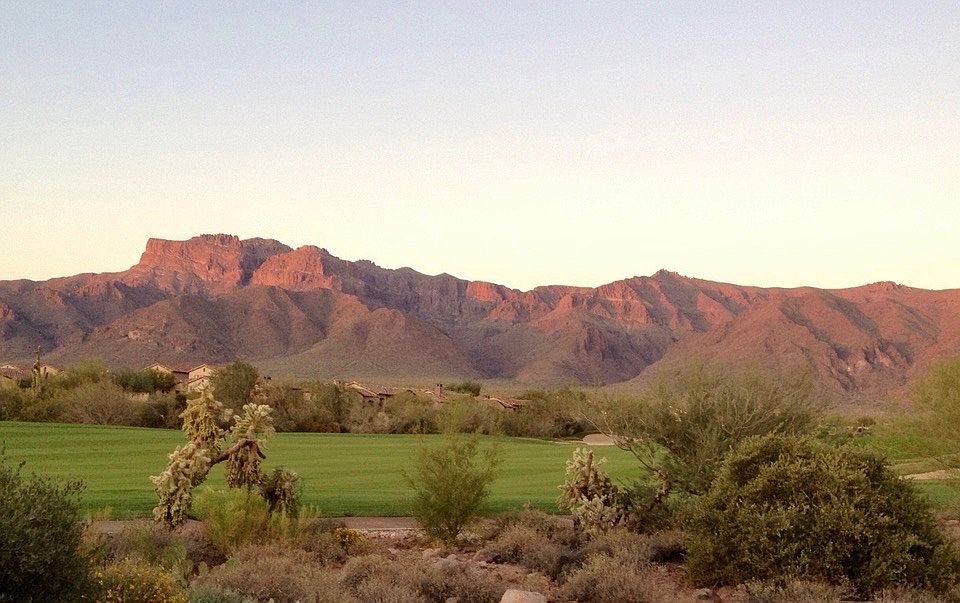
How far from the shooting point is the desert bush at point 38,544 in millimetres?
7258

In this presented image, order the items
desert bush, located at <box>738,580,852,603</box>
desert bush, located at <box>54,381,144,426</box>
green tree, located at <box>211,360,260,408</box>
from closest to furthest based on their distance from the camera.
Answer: desert bush, located at <box>738,580,852,603</box> < desert bush, located at <box>54,381,144,426</box> < green tree, located at <box>211,360,260,408</box>

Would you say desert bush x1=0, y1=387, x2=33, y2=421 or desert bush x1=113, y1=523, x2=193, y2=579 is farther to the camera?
desert bush x1=0, y1=387, x2=33, y2=421

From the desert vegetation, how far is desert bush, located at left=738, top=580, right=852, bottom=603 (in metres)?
0.02

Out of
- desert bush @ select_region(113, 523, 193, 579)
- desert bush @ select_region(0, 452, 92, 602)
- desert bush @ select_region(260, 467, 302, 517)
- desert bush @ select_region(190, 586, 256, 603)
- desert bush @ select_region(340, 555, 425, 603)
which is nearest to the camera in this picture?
desert bush @ select_region(0, 452, 92, 602)

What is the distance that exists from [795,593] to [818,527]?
116 cm

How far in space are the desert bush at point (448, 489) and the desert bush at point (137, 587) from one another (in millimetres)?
6069

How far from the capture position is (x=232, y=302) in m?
148

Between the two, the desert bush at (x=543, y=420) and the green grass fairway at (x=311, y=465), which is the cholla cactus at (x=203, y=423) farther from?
the desert bush at (x=543, y=420)

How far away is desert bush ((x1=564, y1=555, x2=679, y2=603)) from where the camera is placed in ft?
35.5

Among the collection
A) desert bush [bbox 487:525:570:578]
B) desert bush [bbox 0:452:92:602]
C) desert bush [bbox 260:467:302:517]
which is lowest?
desert bush [bbox 487:525:570:578]

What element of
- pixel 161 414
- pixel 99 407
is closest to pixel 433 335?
pixel 161 414

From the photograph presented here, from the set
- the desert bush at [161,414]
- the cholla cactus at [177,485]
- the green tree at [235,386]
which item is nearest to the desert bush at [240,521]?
the cholla cactus at [177,485]

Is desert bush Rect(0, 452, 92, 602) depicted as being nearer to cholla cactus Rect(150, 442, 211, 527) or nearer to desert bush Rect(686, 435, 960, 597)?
cholla cactus Rect(150, 442, 211, 527)

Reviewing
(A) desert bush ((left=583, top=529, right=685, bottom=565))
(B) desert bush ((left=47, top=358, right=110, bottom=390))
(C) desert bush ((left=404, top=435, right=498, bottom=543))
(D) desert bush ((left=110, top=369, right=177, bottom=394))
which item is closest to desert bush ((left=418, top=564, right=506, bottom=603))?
(A) desert bush ((left=583, top=529, right=685, bottom=565))
